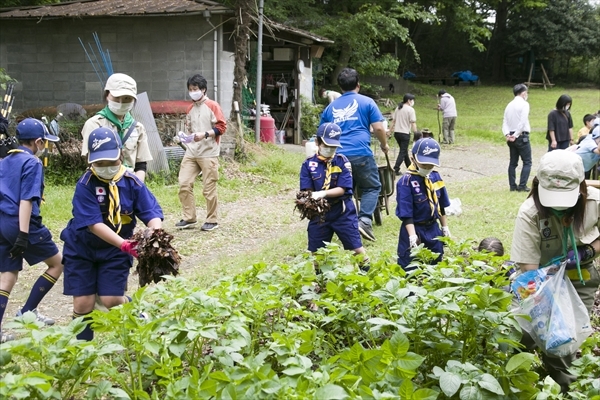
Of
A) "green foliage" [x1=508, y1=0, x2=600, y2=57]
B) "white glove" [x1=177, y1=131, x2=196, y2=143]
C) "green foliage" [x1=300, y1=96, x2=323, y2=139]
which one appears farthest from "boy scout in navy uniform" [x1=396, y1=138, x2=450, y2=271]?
"green foliage" [x1=508, y1=0, x2=600, y2=57]

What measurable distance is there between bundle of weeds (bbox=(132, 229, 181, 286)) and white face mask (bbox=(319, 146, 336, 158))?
2430 mm

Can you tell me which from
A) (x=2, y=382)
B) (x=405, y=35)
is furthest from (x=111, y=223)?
(x=405, y=35)

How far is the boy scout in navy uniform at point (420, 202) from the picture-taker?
6082mm

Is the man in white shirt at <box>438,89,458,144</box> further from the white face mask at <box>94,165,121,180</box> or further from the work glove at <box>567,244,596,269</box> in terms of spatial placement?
the white face mask at <box>94,165,121,180</box>

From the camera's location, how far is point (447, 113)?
2239 centimetres

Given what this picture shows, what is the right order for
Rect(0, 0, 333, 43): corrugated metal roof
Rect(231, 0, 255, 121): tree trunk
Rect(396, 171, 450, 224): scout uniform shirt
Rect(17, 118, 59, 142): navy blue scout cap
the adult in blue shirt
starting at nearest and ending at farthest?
Rect(17, 118, 59, 142): navy blue scout cap, Rect(396, 171, 450, 224): scout uniform shirt, the adult in blue shirt, Rect(0, 0, 333, 43): corrugated metal roof, Rect(231, 0, 255, 121): tree trunk

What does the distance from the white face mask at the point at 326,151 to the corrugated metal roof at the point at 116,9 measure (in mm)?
9640

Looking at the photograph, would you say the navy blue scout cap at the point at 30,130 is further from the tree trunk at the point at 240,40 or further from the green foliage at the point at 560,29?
the green foliage at the point at 560,29

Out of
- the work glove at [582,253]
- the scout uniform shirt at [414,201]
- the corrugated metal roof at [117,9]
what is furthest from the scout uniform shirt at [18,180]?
the corrugated metal roof at [117,9]

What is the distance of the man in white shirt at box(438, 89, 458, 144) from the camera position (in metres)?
22.1

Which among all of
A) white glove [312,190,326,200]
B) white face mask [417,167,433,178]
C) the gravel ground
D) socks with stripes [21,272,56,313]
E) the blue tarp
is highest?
the blue tarp

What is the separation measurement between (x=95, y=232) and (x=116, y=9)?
40.9 feet

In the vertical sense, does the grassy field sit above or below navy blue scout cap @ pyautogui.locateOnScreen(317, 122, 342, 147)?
below

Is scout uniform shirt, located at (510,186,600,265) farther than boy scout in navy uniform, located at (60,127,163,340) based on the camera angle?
No
